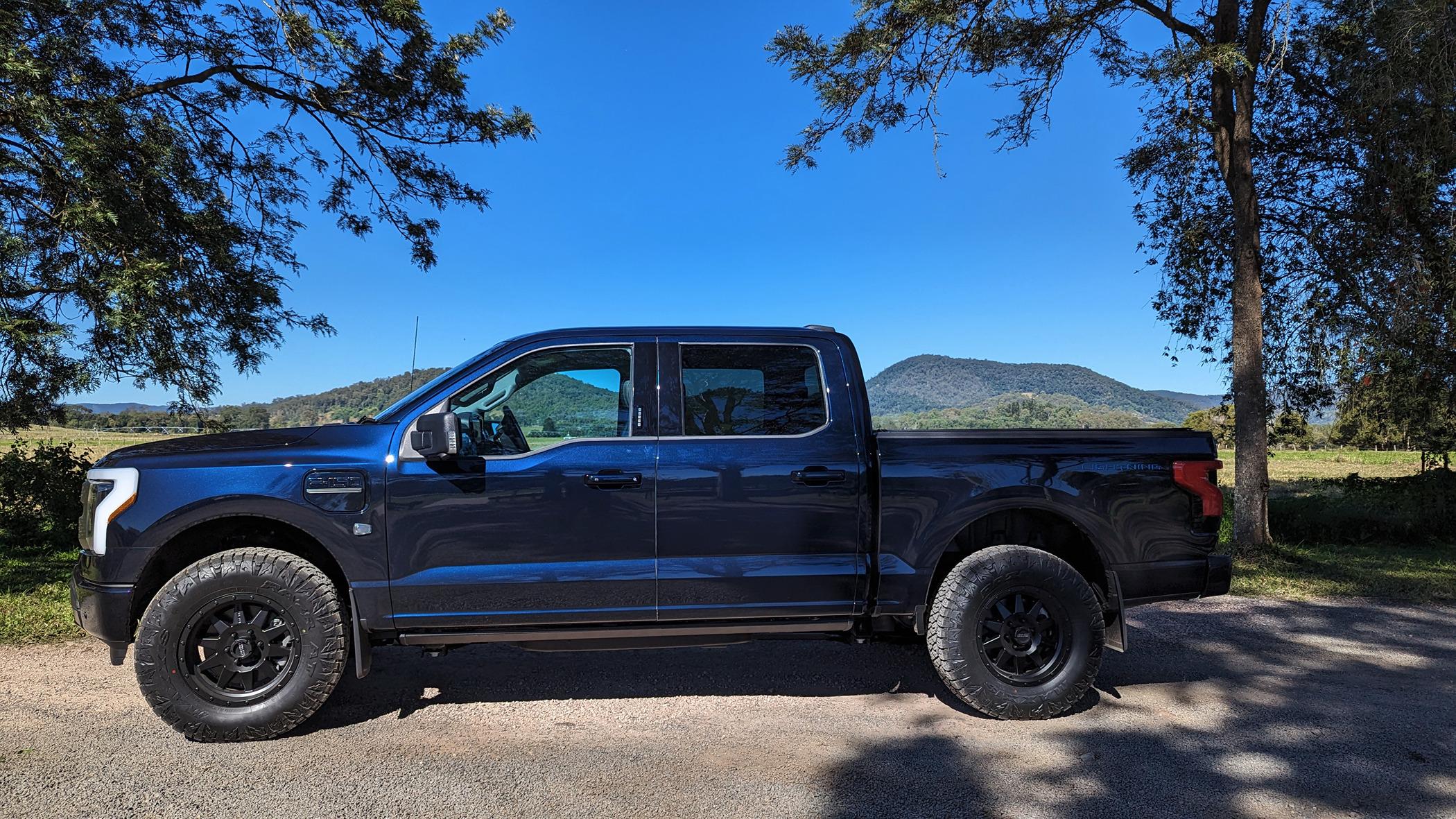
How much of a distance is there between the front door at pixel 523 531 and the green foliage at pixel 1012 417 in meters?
1.62

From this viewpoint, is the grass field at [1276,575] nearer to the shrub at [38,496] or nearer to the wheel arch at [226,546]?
the shrub at [38,496]

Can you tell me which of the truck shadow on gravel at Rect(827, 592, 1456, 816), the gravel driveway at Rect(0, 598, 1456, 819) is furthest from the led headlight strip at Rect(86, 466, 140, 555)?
the truck shadow on gravel at Rect(827, 592, 1456, 816)

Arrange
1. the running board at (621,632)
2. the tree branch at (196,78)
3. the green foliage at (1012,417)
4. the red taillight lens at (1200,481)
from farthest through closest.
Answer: the tree branch at (196,78), the green foliage at (1012,417), the red taillight lens at (1200,481), the running board at (621,632)

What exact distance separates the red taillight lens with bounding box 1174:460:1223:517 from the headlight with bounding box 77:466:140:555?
5138 mm

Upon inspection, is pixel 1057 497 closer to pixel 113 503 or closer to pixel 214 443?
pixel 214 443

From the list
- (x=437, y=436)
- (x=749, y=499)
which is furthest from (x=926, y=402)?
(x=437, y=436)

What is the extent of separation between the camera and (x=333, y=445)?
366 cm

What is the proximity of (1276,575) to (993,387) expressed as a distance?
337cm

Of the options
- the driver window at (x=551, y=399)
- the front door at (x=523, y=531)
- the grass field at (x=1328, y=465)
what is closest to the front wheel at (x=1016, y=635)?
the front door at (x=523, y=531)

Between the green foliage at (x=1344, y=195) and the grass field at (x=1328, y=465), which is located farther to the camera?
the grass field at (x=1328, y=465)

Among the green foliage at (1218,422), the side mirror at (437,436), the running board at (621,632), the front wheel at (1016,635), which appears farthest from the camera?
the green foliage at (1218,422)

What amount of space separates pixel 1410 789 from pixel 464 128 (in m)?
9.60

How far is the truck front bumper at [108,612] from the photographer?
3.46 m

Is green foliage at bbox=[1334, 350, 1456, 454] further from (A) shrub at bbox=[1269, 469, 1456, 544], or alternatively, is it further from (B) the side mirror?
(B) the side mirror
